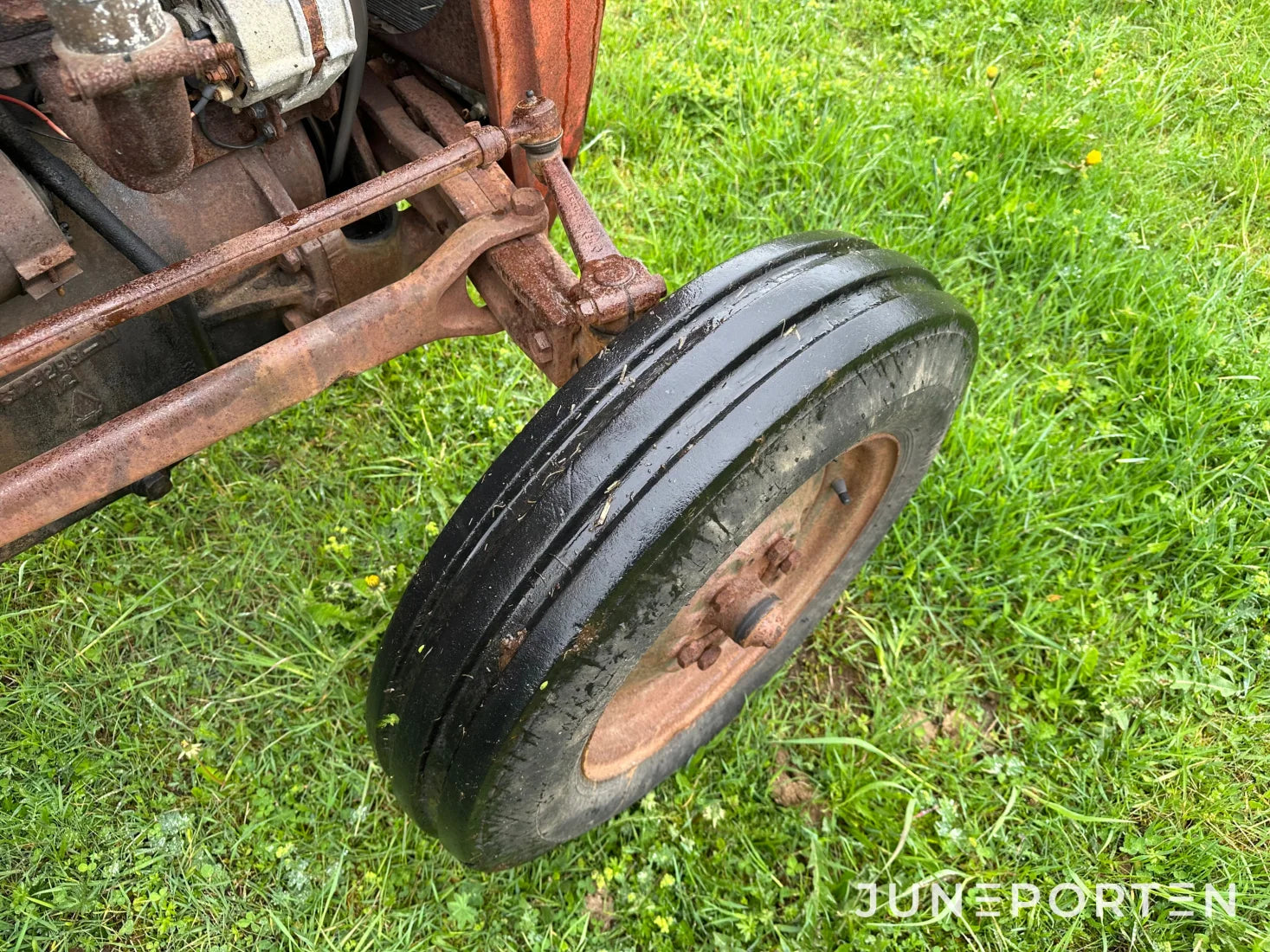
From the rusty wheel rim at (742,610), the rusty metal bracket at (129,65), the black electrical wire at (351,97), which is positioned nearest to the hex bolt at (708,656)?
the rusty wheel rim at (742,610)

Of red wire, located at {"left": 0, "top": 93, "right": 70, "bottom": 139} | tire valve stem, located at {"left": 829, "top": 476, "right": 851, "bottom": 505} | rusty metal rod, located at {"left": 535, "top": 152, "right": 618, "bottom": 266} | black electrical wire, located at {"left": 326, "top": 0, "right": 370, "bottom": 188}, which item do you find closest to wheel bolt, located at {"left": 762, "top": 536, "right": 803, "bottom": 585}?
tire valve stem, located at {"left": 829, "top": 476, "right": 851, "bottom": 505}

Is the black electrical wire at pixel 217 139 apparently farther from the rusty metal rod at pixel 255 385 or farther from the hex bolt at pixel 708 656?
the hex bolt at pixel 708 656

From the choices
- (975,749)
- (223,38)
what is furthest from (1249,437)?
(223,38)

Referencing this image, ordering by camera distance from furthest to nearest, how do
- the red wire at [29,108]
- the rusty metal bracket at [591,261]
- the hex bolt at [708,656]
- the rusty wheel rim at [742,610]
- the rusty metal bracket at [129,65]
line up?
the hex bolt at [708,656] → the rusty wheel rim at [742,610] → the rusty metal bracket at [591,261] → the red wire at [29,108] → the rusty metal bracket at [129,65]

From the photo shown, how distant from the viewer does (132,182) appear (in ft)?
4.39

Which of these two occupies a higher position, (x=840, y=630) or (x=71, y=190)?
(x=71, y=190)

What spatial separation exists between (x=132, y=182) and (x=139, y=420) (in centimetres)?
34

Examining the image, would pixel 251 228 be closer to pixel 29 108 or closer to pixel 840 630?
pixel 29 108

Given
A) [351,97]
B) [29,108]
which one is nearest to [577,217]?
[351,97]

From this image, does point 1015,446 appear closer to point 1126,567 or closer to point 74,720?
point 1126,567

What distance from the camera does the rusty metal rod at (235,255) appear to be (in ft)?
4.13

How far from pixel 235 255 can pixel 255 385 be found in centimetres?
20

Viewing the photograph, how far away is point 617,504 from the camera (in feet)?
4.38

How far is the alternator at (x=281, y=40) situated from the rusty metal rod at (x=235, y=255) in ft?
0.65
